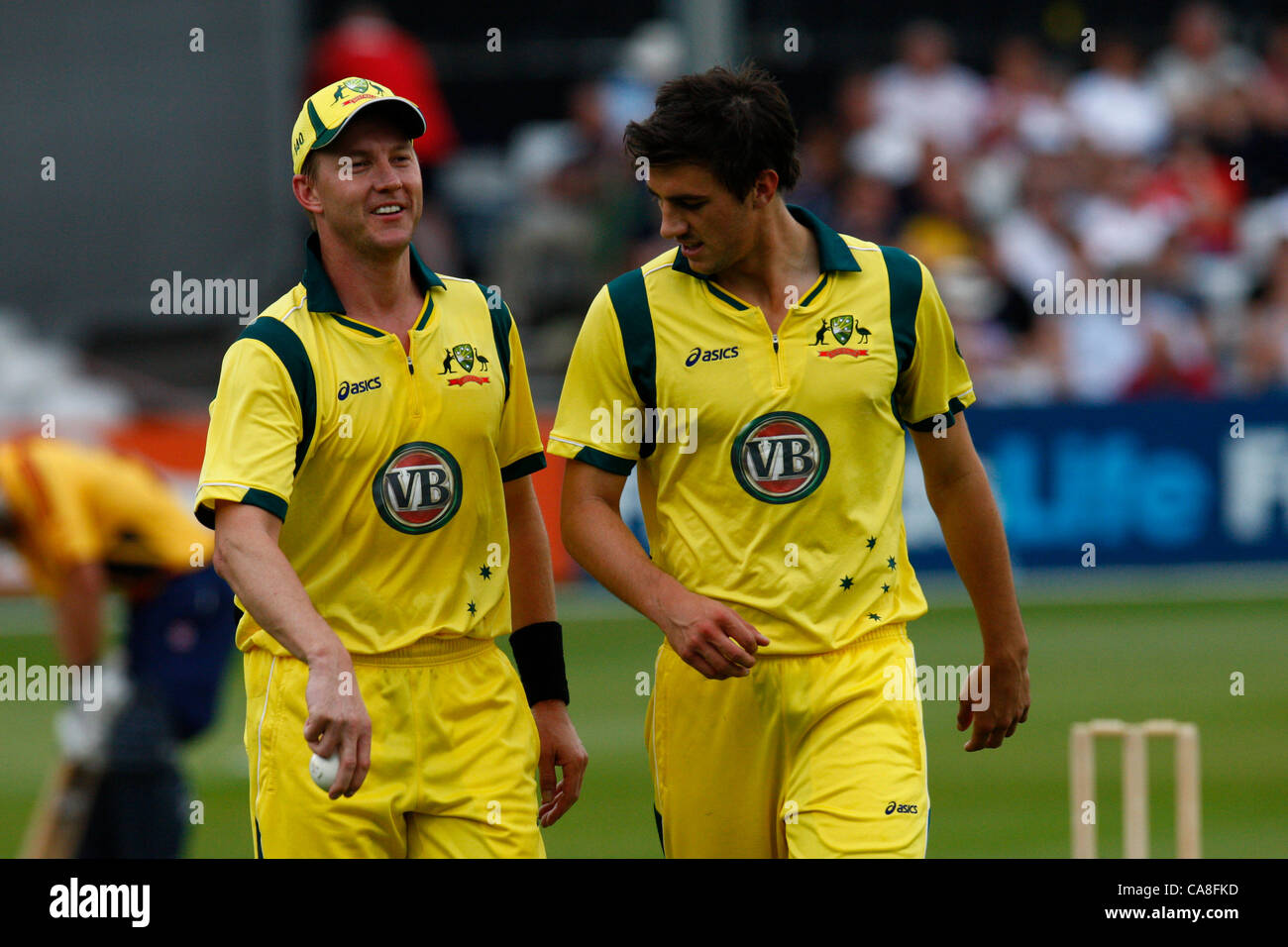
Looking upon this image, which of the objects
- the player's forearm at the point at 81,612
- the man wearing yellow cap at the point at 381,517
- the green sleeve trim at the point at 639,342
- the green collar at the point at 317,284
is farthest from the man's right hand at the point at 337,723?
the player's forearm at the point at 81,612

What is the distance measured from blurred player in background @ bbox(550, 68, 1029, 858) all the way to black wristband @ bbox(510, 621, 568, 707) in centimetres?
25

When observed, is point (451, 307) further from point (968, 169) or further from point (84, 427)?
point (968, 169)

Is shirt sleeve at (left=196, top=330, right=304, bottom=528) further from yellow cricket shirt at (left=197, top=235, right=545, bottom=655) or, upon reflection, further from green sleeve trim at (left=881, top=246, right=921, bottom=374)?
green sleeve trim at (left=881, top=246, right=921, bottom=374)

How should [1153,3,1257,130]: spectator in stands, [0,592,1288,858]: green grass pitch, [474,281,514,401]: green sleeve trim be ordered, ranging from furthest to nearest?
[1153,3,1257,130]: spectator in stands < [0,592,1288,858]: green grass pitch < [474,281,514,401]: green sleeve trim

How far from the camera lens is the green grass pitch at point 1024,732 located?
29.6ft

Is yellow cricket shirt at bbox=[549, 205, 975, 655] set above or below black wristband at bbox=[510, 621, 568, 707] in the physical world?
above

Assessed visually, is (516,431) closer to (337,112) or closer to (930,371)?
(337,112)

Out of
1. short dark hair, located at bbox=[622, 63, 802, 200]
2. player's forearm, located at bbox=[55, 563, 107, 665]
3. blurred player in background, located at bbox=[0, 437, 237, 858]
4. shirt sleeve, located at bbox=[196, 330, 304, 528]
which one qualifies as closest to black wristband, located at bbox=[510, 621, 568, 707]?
shirt sleeve, located at bbox=[196, 330, 304, 528]

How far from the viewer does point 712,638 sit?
15.6 feet

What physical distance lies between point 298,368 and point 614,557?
91 cm

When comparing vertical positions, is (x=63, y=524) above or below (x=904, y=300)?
below

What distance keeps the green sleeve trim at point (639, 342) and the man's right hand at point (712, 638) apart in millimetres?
493

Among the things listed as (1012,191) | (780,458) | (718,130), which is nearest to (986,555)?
(780,458)

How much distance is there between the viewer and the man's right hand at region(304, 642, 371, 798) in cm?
419
